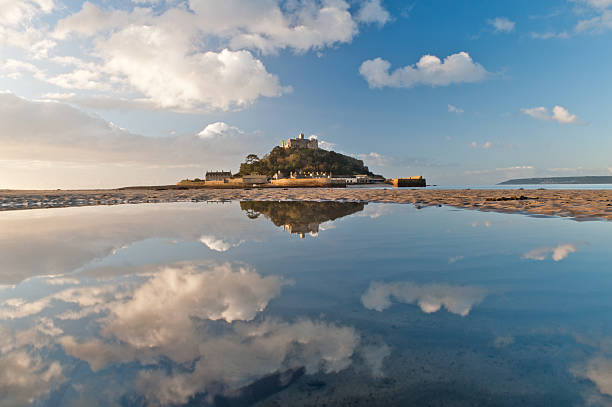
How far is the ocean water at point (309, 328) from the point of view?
288 centimetres

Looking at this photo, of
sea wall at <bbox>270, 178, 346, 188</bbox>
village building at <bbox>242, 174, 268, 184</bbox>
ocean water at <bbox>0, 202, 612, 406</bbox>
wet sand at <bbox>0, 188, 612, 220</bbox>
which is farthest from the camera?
village building at <bbox>242, 174, 268, 184</bbox>

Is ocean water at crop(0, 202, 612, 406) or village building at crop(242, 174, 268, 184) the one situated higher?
village building at crop(242, 174, 268, 184)

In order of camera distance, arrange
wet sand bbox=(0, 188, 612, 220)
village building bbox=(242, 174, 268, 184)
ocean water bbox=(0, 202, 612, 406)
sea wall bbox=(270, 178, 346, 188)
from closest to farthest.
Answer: ocean water bbox=(0, 202, 612, 406)
wet sand bbox=(0, 188, 612, 220)
sea wall bbox=(270, 178, 346, 188)
village building bbox=(242, 174, 268, 184)

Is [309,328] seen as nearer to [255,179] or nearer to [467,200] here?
[467,200]

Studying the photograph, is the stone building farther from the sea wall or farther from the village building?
the sea wall

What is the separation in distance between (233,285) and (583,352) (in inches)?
198

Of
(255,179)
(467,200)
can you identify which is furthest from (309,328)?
(255,179)

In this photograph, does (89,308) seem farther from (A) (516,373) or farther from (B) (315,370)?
(A) (516,373)

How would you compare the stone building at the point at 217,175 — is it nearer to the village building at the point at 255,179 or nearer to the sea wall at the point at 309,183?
the village building at the point at 255,179

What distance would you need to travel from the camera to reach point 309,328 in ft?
13.4

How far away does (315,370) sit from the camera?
124 inches

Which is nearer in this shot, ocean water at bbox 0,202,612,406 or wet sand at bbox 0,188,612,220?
ocean water at bbox 0,202,612,406

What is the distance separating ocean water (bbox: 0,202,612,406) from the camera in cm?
288

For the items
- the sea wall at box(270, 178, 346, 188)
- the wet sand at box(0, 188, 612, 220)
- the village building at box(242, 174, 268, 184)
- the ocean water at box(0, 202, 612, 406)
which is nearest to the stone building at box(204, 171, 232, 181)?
the village building at box(242, 174, 268, 184)
